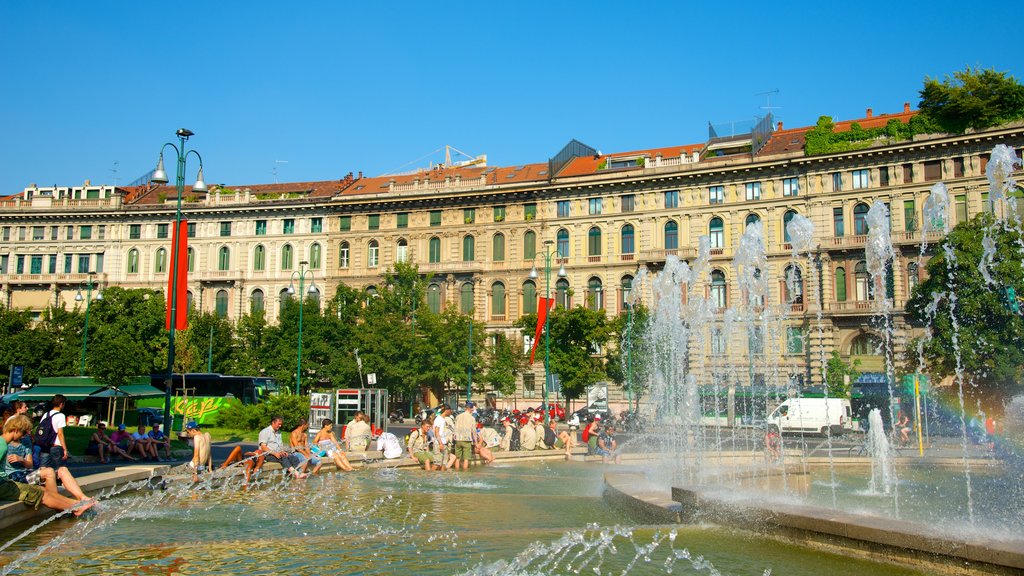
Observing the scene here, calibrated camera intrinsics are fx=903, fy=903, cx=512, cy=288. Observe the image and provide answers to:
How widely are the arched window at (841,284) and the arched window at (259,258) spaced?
41213mm

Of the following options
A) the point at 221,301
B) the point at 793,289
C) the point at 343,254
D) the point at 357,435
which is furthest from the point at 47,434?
the point at 221,301

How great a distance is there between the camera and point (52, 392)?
43.8 metres

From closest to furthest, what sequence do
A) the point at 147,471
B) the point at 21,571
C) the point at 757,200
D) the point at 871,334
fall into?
the point at 21,571
the point at 147,471
the point at 871,334
the point at 757,200

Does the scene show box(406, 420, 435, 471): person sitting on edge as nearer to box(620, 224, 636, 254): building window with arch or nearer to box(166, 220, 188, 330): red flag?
box(166, 220, 188, 330): red flag

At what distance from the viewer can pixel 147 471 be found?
50.1ft

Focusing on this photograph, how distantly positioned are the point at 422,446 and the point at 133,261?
56.8 metres

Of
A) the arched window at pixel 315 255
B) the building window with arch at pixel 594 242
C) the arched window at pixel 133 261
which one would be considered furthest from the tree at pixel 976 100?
the arched window at pixel 133 261

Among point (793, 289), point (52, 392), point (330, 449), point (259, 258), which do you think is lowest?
point (330, 449)

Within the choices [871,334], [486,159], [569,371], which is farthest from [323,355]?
Result: [871,334]

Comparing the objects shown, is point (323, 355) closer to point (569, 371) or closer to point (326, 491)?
point (569, 371)

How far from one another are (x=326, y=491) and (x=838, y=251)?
140 ft

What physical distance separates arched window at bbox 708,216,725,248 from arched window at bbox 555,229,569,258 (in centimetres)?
973

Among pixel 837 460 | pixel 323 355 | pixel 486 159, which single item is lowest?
pixel 837 460

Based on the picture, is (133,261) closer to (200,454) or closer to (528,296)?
(528,296)
